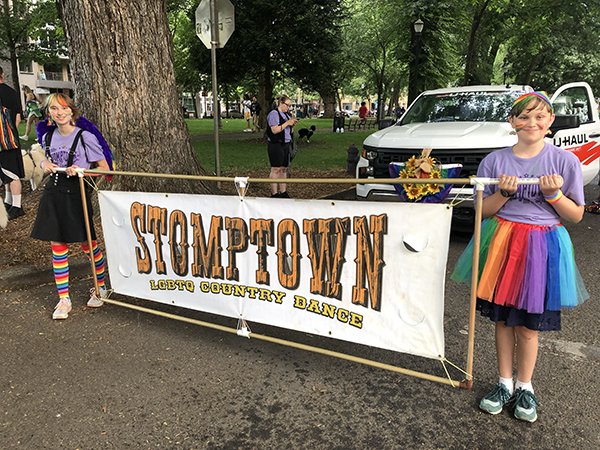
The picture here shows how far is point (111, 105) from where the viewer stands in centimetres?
632

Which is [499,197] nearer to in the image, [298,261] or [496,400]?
[496,400]

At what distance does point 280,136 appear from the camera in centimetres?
813

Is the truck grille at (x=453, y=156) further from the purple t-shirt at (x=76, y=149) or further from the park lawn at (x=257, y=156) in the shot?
the park lawn at (x=257, y=156)

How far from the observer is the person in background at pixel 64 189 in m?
3.99

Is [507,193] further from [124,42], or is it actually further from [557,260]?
[124,42]

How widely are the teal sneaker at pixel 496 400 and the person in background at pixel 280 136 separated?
6039 mm

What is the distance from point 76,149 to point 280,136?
450 centimetres

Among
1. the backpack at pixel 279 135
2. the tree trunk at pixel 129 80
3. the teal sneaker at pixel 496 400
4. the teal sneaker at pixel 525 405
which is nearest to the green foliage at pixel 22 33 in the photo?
the tree trunk at pixel 129 80

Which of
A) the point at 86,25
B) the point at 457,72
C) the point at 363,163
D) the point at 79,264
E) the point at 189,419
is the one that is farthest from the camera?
the point at 457,72

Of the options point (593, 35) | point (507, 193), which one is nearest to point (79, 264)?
point (507, 193)

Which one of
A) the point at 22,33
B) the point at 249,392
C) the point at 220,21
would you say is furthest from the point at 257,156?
the point at 22,33

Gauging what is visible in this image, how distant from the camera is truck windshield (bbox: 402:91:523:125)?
6.91 m

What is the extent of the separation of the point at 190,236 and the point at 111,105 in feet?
12.2

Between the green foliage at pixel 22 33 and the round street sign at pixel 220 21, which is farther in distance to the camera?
the green foliage at pixel 22 33
